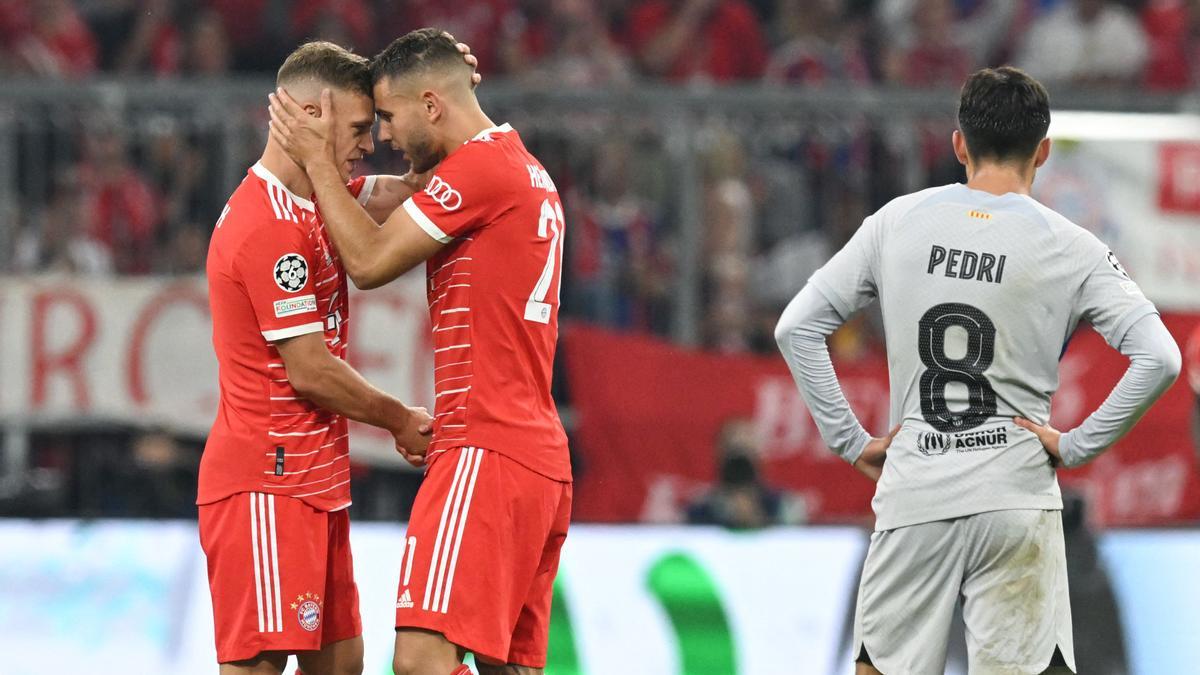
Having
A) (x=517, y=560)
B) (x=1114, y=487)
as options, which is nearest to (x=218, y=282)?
(x=517, y=560)

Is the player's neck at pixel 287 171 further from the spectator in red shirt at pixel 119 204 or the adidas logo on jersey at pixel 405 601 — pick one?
the spectator in red shirt at pixel 119 204

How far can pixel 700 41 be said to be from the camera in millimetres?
12938

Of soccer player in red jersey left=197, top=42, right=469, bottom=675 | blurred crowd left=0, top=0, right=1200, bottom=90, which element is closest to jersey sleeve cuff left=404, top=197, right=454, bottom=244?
soccer player in red jersey left=197, top=42, right=469, bottom=675

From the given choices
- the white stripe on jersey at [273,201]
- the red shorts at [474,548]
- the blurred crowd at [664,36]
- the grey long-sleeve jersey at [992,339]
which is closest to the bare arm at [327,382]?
the red shorts at [474,548]

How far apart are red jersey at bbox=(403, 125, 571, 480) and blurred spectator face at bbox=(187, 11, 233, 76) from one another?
745 cm

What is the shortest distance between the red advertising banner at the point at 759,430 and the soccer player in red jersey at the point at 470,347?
17.4 ft

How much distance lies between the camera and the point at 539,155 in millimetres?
10688

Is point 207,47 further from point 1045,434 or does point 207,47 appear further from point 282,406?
point 1045,434

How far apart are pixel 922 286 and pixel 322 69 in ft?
6.34

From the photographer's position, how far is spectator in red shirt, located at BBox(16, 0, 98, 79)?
1212cm

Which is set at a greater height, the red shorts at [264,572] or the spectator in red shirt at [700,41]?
the spectator in red shirt at [700,41]

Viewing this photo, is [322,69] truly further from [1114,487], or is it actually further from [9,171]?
[1114,487]

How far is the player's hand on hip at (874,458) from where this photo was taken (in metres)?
5.16

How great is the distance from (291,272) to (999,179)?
2104 mm
